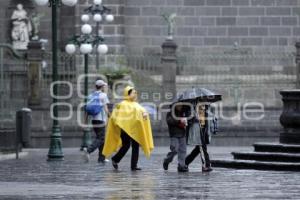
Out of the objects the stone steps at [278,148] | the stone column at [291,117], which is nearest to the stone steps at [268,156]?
the stone steps at [278,148]

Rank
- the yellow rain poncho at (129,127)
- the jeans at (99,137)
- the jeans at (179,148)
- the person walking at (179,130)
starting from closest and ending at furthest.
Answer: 1. the person walking at (179,130)
2. the jeans at (179,148)
3. the yellow rain poncho at (129,127)
4. the jeans at (99,137)

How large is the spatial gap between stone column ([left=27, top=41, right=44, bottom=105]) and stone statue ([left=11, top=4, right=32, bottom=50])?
174 inches

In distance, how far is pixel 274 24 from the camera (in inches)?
1825

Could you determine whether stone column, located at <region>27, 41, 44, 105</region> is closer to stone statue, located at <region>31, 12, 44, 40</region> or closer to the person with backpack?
stone statue, located at <region>31, 12, 44, 40</region>

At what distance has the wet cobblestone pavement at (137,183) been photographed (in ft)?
63.9

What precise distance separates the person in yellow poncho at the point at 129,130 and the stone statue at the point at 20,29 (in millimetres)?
20074

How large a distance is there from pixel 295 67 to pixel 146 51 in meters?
5.55

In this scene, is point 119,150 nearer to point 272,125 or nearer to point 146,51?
point 272,125

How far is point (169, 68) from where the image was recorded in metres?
41.9

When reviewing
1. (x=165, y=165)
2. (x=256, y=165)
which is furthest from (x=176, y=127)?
(x=256, y=165)

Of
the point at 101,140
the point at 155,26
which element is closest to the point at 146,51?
the point at 155,26

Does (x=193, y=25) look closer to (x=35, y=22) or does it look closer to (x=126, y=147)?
(x=35, y=22)

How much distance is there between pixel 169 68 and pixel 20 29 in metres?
6.81

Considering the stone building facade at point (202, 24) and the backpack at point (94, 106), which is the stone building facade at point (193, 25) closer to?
the stone building facade at point (202, 24)
